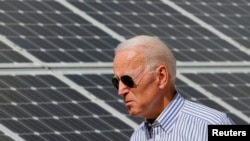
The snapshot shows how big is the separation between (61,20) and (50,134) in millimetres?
2370

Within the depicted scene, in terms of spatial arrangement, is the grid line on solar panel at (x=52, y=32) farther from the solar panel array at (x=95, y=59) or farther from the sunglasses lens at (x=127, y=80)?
the sunglasses lens at (x=127, y=80)

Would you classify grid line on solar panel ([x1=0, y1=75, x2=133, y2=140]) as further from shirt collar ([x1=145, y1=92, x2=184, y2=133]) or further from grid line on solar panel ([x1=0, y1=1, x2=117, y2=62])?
shirt collar ([x1=145, y1=92, x2=184, y2=133])

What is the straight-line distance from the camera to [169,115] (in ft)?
22.3

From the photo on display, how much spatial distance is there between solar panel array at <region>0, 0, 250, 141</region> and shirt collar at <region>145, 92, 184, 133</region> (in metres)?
7.13

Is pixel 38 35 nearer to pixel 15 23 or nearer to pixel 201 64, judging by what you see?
pixel 15 23

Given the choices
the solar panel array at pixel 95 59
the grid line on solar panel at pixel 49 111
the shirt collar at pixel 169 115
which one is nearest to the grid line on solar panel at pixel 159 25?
the solar panel array at pixel 95 59

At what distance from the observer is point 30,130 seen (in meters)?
13.9

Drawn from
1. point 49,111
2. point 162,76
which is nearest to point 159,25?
point 49,111

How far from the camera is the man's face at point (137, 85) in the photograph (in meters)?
6.75

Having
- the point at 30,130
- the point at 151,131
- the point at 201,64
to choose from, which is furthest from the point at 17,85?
the point at 151,131

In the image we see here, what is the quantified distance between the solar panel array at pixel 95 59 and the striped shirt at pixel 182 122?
23.4 ft

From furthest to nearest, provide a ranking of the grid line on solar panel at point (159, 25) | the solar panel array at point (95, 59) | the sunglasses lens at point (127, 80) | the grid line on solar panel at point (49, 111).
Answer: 1. the grid line on solar panel at point (159, 25)
2. the solar panel array at point (95, 59)
3. the grid line on solar panel at point (49, 111)
4. the sunglasses lens at point (127, 80)

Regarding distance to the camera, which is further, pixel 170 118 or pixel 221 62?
pixel 221 62

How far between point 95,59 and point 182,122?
851cm
